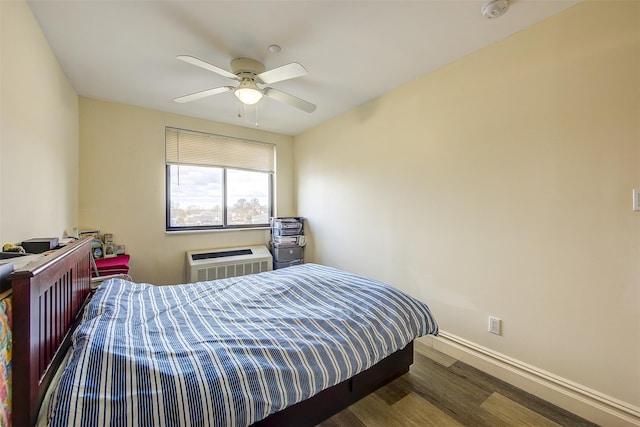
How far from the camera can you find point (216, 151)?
11.6ft

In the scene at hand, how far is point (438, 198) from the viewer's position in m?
2.29

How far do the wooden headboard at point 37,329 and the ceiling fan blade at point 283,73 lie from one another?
161 cm

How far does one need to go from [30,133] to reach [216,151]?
80.2 inches

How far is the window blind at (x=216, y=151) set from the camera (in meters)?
3.27

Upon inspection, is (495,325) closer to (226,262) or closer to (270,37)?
(270,37)

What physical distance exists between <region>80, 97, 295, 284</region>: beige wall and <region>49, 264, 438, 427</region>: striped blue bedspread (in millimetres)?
1325

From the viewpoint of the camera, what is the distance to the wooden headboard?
2.59 ft

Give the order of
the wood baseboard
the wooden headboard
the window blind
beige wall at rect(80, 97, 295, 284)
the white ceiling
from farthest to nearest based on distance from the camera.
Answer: the window blind → beige wall at rect(80, 97, 295, 284) → the white ceiling → the wood baseboard → the wooden headboard

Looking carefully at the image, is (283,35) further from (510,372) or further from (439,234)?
(510,372)

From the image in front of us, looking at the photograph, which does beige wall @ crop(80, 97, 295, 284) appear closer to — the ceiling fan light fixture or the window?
the window

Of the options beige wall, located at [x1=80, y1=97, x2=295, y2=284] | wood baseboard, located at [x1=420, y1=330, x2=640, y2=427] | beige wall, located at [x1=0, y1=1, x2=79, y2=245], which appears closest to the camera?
beige wall, located at [x1=0, y1=1, x2=79, y2=245]

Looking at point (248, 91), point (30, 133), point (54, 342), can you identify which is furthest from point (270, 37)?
point (54, 342)

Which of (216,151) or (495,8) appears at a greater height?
(495,8)

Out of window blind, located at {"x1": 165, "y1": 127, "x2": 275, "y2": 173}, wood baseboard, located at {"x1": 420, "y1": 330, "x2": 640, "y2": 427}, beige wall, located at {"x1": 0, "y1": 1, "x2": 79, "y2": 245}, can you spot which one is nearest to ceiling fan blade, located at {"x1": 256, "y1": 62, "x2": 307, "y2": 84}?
beige wall, located at {"x1": 0, "y1": 1, "x2": 79, "y2": 245}
